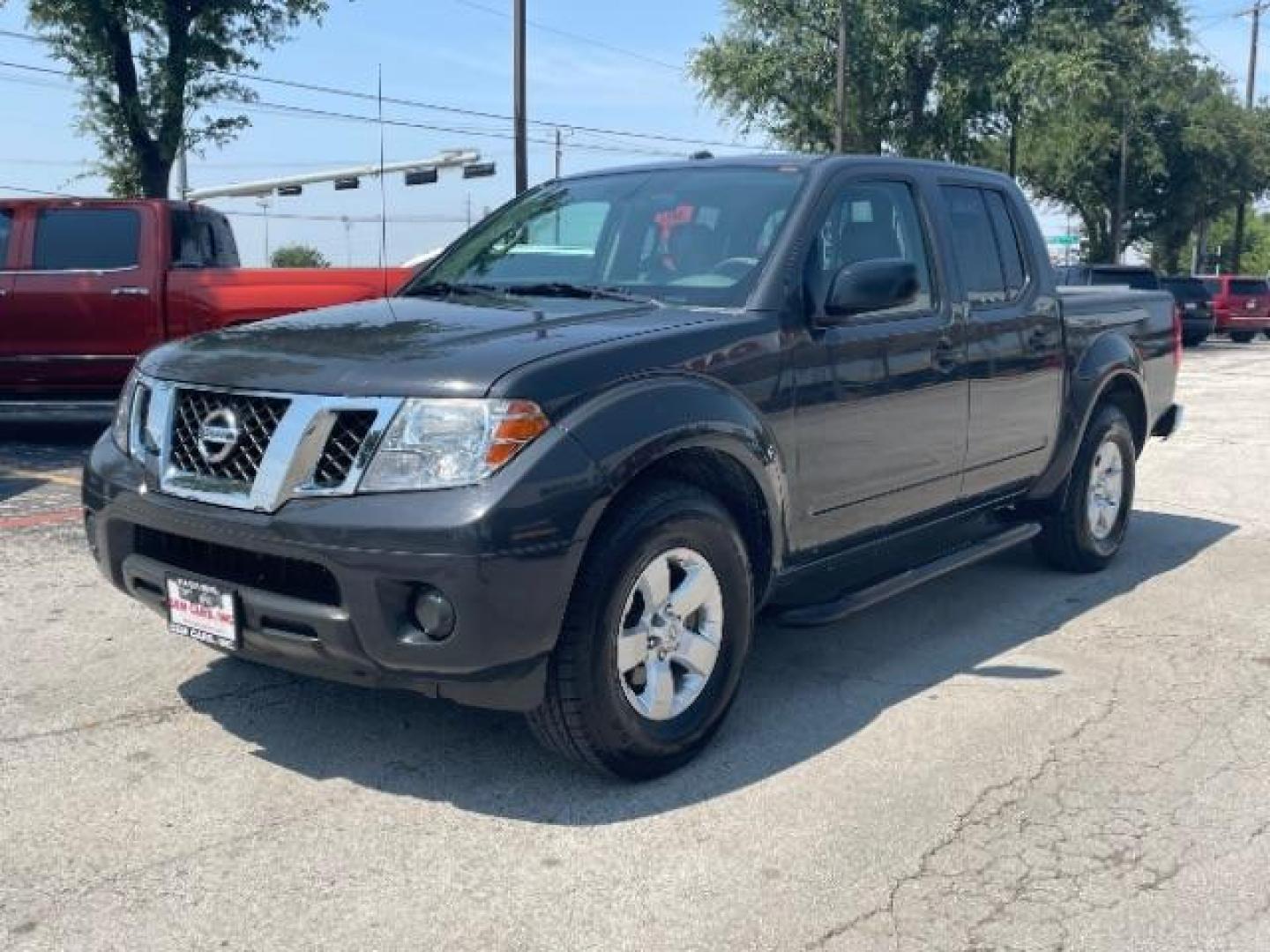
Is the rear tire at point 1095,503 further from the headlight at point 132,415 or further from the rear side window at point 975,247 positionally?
the headlight at point 132,415

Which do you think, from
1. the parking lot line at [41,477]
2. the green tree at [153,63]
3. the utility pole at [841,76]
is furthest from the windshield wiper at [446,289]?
the utility pole at [841,76]

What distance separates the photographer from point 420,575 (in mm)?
3209

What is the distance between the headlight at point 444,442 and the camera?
10.8 feet

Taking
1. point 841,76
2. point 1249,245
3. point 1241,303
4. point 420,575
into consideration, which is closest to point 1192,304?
point 1241,303

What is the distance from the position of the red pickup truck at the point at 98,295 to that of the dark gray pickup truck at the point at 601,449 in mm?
5092

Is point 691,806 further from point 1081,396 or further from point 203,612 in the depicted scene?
point 1081,396

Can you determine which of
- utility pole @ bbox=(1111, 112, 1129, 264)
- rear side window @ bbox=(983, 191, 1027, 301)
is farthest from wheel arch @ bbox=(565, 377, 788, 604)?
utility pole @ bbox=(1111, 112, 1129, 264)

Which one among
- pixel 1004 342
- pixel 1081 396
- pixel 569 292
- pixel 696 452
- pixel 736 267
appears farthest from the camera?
pixel 1081 396

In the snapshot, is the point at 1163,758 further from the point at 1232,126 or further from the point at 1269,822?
the point at 1232,126

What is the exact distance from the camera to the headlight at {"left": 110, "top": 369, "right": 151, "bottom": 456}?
3.91m

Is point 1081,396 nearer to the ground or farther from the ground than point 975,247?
nearer to the ground

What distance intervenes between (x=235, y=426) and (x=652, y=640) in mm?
1282

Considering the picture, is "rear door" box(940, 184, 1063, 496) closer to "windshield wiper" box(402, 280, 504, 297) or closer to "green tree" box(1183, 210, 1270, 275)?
"windshield wiper" box(402, 280, 504, 297)

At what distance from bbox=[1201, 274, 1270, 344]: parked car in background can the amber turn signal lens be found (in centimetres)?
3130
